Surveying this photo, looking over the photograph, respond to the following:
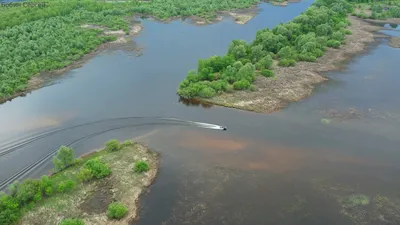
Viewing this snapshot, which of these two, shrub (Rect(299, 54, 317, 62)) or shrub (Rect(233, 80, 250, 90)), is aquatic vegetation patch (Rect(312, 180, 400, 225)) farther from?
shrub (Rect(299, 54, 317, 62))

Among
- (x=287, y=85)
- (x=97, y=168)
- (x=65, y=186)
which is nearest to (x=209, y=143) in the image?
(x=97, y=168)

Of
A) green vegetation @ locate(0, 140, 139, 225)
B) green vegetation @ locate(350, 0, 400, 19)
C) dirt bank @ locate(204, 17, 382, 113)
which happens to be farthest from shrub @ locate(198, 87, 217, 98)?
green vegetation @ locate(350, 0, 400, 19)

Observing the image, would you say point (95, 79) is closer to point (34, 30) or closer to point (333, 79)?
point (34, 30)

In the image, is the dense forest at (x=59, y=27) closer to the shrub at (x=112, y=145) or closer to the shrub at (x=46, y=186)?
the shrub at (x=112, y=145)

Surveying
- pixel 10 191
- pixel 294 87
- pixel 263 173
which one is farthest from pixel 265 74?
pixel 10 191

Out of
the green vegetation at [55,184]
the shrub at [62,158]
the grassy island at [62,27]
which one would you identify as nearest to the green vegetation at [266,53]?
the green vegetation at [55,184]

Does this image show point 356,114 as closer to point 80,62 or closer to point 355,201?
point 355,201

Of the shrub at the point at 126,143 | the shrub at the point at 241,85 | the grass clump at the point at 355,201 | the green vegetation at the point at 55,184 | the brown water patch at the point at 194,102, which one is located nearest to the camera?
the green vegetation at the point at 55,184
